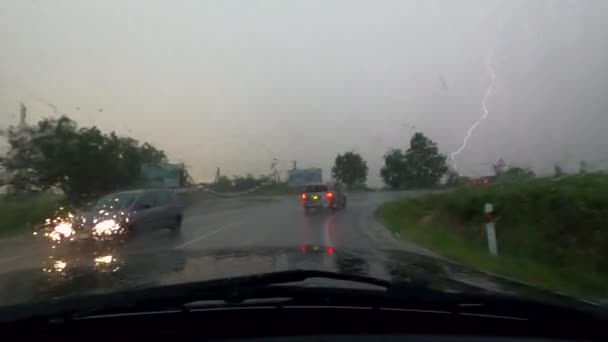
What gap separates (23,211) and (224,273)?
2525 cm

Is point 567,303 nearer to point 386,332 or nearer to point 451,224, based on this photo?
point 386,332

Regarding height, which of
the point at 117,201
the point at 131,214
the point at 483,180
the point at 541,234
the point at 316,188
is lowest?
the point at 541,234

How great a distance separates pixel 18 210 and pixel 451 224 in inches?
741

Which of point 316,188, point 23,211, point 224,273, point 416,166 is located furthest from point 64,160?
point 224,273

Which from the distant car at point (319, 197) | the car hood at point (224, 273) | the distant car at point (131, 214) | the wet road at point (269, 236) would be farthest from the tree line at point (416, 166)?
the car hood at point (224, 273)

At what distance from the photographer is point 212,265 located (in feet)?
14.9

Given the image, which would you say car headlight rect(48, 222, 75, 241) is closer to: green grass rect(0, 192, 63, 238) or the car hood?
green grass rect(0, 192, 63, 238)

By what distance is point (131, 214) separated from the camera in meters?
17.4

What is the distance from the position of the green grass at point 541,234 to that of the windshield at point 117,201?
8.40m

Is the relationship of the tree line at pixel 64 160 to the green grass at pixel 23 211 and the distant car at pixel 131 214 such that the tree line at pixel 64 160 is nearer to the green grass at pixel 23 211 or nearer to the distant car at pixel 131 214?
the green grass at pixel 23 211

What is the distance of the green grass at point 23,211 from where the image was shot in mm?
25047

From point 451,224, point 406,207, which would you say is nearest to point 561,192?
point 451,224

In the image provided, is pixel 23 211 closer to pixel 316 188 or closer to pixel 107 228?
pixel 107 228

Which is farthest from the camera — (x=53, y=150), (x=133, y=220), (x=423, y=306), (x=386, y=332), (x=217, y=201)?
(x=217, y=201)
